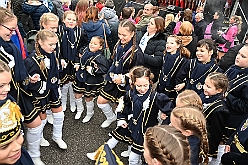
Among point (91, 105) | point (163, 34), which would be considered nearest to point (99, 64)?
point (91, 105)

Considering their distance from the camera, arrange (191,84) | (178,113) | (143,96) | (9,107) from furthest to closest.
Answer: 1. (191,84)
2. (143,96)
3. (178,113)
4. (9,107)

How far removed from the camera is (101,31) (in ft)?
15.5

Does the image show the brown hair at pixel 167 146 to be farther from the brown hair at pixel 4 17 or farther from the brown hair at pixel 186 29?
the brown hair at pixel 186 29

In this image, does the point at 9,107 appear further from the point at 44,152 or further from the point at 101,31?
the point at 101,31

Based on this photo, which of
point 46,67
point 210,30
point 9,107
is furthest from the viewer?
point 210,30

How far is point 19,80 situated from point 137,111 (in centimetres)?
133

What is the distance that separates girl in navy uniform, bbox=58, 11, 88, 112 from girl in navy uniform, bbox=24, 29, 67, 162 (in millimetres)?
513

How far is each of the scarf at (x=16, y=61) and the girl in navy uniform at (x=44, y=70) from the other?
0.84 feet

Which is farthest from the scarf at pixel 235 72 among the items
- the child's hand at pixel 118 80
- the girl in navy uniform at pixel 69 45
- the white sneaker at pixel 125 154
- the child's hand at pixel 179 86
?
the girl in navy uniform at pixel 69 45

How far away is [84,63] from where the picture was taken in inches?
159

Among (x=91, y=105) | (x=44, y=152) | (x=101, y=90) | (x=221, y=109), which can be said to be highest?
(x=221, y=109)

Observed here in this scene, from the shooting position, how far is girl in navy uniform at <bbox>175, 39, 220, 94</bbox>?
379 cm

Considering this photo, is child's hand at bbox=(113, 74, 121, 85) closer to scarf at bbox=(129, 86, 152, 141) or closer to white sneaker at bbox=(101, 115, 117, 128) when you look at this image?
scarf at bbox=(129, 86, 152, 141)

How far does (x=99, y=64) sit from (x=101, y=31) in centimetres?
98
